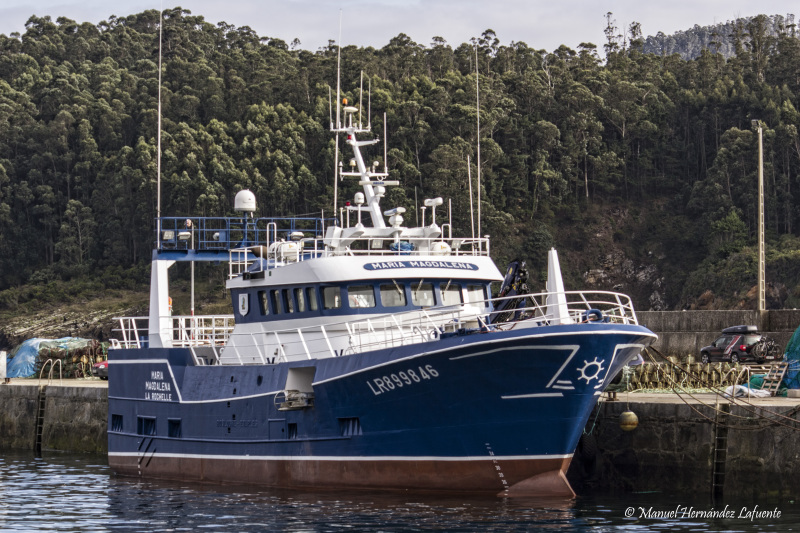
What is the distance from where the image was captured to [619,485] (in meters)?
22.5

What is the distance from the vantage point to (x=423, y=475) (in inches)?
823

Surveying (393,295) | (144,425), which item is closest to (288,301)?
(393,295)

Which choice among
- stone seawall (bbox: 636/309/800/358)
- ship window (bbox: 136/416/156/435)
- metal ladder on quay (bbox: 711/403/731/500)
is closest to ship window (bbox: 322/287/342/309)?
ship window (bbox: 136/416/156/435)

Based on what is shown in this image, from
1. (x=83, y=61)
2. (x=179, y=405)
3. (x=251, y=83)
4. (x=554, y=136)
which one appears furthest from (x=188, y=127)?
(x=179, y=405)

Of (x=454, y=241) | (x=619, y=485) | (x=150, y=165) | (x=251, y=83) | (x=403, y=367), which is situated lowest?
(x=619, y=485)

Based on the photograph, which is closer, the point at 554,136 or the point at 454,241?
the point at 454,241

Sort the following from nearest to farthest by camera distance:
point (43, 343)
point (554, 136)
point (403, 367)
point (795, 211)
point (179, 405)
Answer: point (403, 367), point (179, 405), point (43, 343), point (795, 211), point (554, 136)

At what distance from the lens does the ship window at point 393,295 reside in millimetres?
23250

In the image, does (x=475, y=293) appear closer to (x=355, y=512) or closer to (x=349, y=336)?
(x=349, y=336)

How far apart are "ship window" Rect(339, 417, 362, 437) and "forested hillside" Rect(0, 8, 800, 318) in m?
55.3

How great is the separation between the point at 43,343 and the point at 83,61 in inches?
3659

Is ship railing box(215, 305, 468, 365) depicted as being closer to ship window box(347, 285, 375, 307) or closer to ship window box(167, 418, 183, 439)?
ship window box(347, 285, 375, 307)

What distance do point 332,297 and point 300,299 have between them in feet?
2.97

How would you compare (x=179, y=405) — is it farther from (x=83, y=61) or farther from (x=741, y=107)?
(x=83, y=61)
